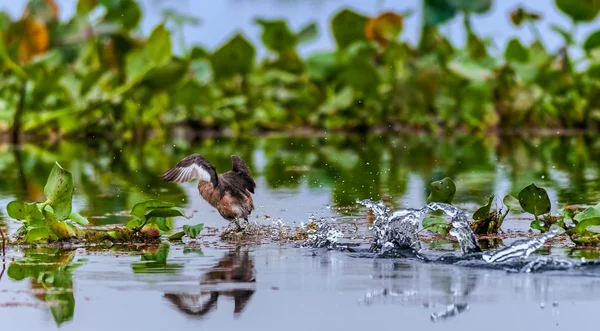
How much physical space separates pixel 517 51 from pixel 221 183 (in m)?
12.2

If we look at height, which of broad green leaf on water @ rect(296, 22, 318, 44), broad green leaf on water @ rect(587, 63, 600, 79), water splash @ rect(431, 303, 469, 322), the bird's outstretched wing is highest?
broad green leaf on water @ rect(296, 22, 318, 44)

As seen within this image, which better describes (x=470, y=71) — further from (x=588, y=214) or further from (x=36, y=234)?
(x=36, y=234)

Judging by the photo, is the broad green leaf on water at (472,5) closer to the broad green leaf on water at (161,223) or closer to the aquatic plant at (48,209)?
the broad green leaf on water at (161,223)

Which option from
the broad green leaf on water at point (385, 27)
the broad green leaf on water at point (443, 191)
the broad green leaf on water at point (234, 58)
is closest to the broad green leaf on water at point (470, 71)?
the broad green leaf on water at point (385, 27)

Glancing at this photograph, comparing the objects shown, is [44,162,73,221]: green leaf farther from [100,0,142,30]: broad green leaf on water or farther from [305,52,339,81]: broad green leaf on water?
[305,52,339,81]: broad green leaf on water

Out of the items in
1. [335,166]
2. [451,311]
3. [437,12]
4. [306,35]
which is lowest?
[451,311]

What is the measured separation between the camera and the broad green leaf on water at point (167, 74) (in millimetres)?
14156

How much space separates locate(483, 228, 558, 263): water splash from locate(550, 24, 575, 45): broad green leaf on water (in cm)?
1142

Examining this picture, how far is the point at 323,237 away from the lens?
5102 mm

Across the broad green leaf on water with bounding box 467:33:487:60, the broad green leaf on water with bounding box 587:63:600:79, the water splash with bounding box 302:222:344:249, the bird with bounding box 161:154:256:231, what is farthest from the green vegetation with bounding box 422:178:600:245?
the broad green leaf on water with bounding box 467:33:487:60

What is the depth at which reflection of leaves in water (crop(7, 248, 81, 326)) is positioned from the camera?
3.63 meters

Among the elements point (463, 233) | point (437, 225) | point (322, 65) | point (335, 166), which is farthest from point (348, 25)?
point (463, 233)

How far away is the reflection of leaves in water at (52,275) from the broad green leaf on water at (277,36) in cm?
1330

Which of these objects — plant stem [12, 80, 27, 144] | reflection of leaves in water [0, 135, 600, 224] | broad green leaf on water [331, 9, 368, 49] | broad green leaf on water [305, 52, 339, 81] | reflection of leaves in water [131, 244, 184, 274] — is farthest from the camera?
broad green leaf on water [331, 9, 368, 49]
